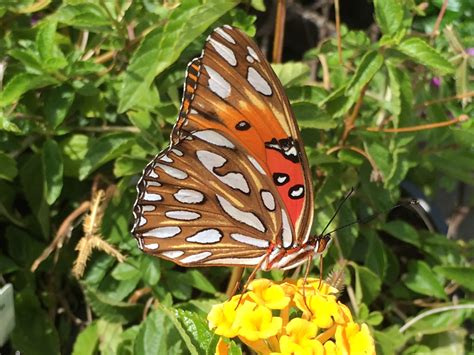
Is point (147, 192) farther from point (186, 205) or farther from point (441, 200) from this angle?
point (441, 200)

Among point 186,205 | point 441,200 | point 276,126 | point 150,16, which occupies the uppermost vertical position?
point 150,16

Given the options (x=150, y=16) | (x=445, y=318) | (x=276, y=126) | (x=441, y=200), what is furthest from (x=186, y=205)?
(x=441, y=200)

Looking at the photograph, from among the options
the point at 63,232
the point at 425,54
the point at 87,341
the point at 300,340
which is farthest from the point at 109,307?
the point at 425,54

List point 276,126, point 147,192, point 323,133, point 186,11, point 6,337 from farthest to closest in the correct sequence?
1. point 323,133
2. point 6,337
3. point 186,11
4. point 147,192
5. point 276,126

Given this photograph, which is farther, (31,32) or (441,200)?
(441,200)

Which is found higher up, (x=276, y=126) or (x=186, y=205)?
(x=276, y=126)

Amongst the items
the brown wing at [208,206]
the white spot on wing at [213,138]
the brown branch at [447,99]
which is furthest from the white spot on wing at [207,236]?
the brown branch at [447,99]

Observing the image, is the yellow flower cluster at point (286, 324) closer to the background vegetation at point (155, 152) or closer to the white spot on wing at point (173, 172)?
the white spot on wing at point (173, 172)
